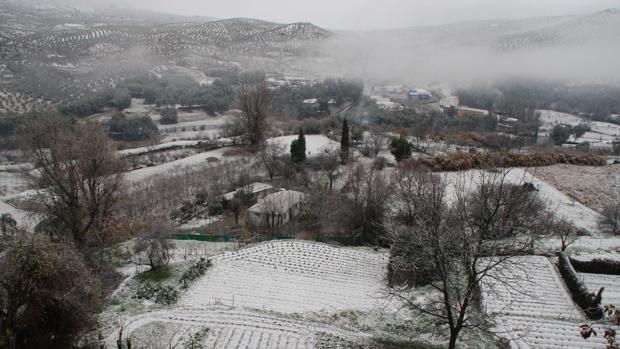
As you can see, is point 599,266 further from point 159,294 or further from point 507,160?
point 507,160

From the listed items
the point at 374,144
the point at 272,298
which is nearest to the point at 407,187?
the point at 272,298

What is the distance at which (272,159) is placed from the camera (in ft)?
113

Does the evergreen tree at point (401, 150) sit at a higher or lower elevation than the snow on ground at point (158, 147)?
higher

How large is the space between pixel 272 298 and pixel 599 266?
13.6 m

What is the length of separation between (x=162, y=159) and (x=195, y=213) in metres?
16.6

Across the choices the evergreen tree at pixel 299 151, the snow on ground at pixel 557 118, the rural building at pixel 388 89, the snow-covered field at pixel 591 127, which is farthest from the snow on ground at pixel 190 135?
the snow on ground at pixel 557 118

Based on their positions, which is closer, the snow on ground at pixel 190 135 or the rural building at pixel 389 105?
the snow on ground at pixel 190 135

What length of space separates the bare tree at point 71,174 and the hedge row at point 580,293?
63.8ft

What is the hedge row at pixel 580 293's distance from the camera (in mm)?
13180

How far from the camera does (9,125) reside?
153 feet

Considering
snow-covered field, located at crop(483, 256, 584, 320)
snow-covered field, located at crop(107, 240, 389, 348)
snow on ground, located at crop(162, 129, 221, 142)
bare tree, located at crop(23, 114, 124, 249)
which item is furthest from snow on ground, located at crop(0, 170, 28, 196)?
snow-covered field, located at crop(483, 256, 584, 320)

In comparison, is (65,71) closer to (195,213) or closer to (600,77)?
(195,213)

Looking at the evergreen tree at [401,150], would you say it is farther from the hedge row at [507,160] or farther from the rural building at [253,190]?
the rural building at [253,190]

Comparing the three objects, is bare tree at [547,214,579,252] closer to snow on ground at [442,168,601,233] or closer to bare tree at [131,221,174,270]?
snow on ground at [442,168,601,233]
